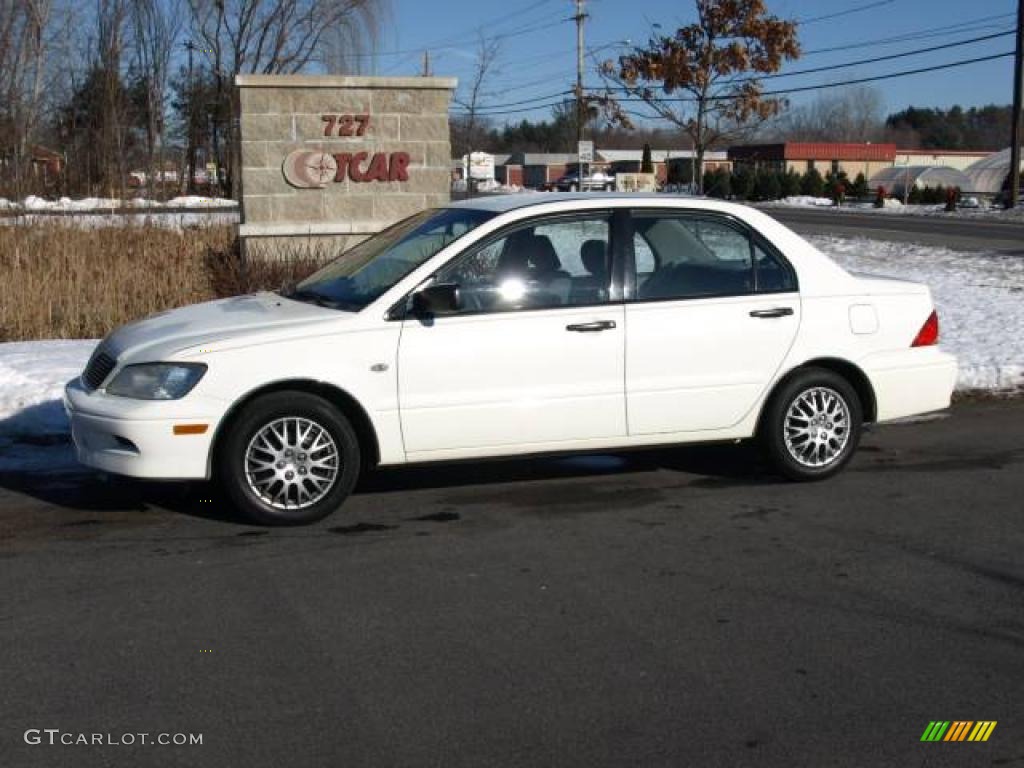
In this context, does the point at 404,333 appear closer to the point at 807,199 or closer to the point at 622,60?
the point at 622,60

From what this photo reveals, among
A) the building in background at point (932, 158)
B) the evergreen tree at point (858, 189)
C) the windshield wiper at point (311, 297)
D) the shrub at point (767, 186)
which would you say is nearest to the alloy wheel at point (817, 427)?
the windshield wiper at point (311, 297)

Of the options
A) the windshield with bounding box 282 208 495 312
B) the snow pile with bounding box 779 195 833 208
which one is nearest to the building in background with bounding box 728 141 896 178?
the snow pile with bounding box 779 195 833 208

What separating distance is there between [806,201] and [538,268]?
55.8 m

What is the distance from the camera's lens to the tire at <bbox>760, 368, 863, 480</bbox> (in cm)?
696

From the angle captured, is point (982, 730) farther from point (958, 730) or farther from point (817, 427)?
point (817, 427)

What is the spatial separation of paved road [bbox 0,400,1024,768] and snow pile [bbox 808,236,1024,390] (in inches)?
127

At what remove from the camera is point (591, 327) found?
6.50m

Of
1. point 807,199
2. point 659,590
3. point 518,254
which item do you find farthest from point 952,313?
point 807,199

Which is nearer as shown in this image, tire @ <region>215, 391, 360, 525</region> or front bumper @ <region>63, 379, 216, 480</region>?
front bumper @ <region>63, 379, 216, 480</region>

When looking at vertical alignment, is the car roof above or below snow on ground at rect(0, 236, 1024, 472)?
above

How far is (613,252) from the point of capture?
673 cm

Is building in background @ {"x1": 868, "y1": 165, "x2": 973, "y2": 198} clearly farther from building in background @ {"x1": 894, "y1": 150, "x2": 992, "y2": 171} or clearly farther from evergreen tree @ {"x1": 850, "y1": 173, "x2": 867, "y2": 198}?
building in background @ {"x1": 894, "y1": 150, "x2": 992, "y2": 171}

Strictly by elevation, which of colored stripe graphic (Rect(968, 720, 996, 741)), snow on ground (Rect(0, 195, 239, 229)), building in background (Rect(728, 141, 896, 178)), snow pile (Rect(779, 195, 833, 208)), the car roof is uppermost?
building in background (Rect(728, 141, 896, 178))

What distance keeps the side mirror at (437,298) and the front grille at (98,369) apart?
158cm
